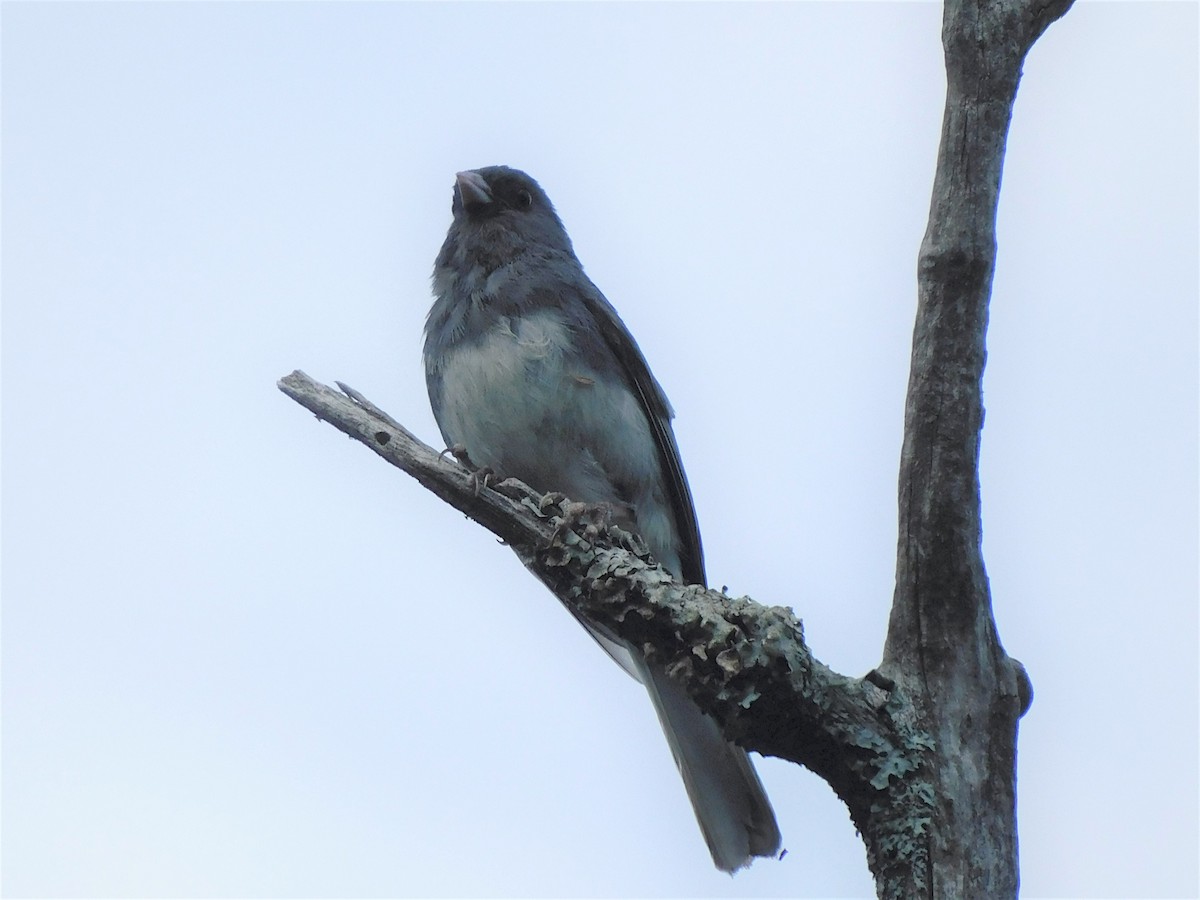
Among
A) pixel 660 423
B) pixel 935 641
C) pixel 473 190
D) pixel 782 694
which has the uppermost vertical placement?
pixel 473 190

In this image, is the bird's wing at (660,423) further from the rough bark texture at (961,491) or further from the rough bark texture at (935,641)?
the rough bark texture at (961,491)

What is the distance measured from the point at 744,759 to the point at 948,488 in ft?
5.30

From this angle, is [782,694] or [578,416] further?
[578,416]

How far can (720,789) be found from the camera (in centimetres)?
463

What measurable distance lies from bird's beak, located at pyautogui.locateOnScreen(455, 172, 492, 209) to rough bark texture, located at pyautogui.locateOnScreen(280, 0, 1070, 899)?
2643 millimetres

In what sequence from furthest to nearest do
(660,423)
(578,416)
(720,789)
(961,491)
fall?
1. (660,423)
2. (578,416)
3. (720,789)
4. (961,491)

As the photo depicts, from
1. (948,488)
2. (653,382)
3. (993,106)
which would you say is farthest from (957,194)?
(653,382)

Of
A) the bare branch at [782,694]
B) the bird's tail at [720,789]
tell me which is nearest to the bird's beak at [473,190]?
the bird's tail at [720,789]

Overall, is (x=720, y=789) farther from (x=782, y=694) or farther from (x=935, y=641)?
(x=935, y=641)

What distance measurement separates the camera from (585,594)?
12.7 ft

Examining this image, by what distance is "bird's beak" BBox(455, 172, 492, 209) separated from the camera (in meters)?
5.80

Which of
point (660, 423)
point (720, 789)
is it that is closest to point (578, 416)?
point (660, 423)

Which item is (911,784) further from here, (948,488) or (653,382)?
(653,382)

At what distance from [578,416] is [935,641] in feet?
6.19
